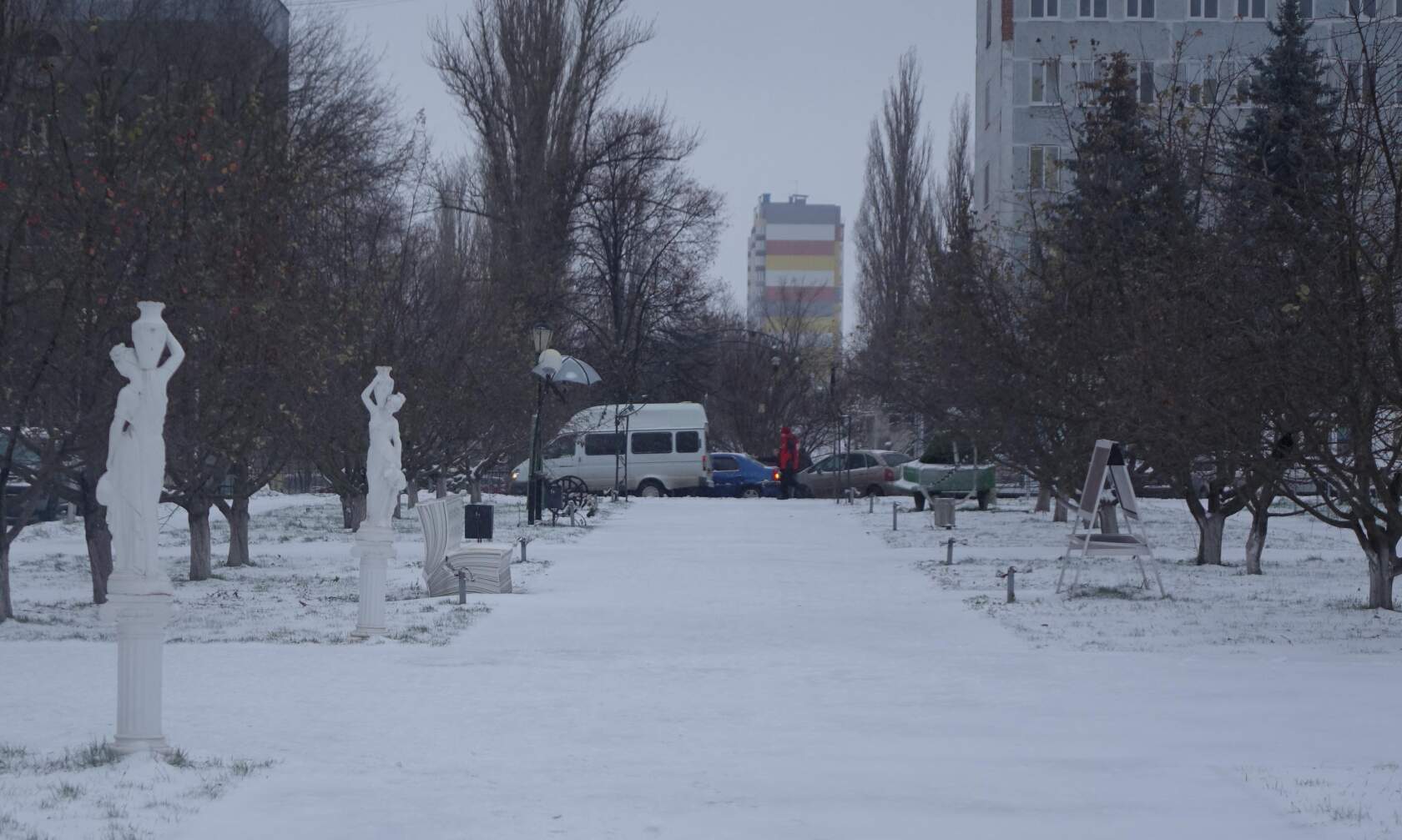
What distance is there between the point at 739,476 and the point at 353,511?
74.9 ft

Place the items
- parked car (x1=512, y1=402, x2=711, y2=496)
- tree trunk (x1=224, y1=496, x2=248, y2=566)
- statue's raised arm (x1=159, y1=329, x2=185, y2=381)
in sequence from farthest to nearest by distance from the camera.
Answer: parked car (x1=512, y1=402, x2=711, y2=496) < tree trunk (x1=224, y1=496, x2=248, y2=566) < statue's raised arm (x1=159, y1=329, x2=185, y2=381)

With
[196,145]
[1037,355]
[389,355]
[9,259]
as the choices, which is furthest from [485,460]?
[9,259]

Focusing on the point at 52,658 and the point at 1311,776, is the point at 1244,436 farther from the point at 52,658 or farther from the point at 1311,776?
the point at 52,658

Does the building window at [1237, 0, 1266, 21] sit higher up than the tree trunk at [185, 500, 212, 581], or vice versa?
the building window at [1237, 0, 1266, 21]

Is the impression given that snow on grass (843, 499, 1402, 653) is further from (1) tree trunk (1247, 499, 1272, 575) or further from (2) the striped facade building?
(2) the striped facade building

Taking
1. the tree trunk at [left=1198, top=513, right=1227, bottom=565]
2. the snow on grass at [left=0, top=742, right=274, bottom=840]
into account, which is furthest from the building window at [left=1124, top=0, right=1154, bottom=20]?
the snow on grass at [left=0, top=742, right=274, bottom=840]

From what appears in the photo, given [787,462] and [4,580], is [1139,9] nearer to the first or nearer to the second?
[787,462]

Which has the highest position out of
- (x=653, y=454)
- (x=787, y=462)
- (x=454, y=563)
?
(x=653, y=454)

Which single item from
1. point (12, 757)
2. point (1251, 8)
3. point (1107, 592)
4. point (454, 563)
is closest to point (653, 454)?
point (1251, 8)

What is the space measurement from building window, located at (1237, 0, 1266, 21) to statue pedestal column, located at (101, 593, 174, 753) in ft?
185

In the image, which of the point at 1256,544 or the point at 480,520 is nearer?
the point at 1256,544

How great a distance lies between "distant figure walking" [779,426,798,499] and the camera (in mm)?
48469

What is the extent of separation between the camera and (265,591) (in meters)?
17.8

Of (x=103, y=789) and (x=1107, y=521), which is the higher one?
(x=1107, y=521)
